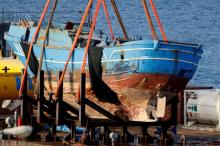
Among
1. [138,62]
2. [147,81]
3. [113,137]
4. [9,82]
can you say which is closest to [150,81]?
[147,81]

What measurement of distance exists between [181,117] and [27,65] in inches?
313

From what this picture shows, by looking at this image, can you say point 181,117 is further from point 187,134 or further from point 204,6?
point 204,6

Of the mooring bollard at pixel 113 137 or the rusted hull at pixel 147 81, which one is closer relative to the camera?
the mooring bollard at pixel 113 137

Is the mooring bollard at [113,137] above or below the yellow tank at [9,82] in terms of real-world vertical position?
below

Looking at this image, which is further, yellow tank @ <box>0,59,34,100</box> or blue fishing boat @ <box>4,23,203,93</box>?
yellow tank @ <box>0,59,34,100</box>

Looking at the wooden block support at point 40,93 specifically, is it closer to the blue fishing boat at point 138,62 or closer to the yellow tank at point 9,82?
the blue fishing boat at point 138,62

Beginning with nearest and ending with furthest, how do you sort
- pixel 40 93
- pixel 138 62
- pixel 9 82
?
pixel 138 62
pixel 40 93
pixel 9 82

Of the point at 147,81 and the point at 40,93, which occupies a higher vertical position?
the point at 147,81

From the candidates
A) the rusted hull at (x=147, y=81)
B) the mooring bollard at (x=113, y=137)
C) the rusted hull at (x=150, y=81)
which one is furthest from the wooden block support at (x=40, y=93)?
the mooring bollard at (x=113, y=137)

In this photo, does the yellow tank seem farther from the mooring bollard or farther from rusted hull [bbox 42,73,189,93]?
the mooring bollard

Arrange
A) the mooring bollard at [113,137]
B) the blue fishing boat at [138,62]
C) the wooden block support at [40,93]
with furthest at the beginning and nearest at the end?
the wooden block support at [40,93], the blue fishing boat at [138,62], the mooring bollard at [113,137]

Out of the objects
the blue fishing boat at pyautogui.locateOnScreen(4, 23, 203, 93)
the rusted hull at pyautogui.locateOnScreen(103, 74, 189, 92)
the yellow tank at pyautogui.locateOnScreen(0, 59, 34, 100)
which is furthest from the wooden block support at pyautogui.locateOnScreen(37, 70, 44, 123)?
the yellow tank at pyautogui.locateOnScreen(0, 59, 34, 100)

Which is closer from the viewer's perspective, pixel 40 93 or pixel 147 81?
pixel 147 81

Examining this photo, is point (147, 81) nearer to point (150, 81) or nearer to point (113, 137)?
point (150, 81)
